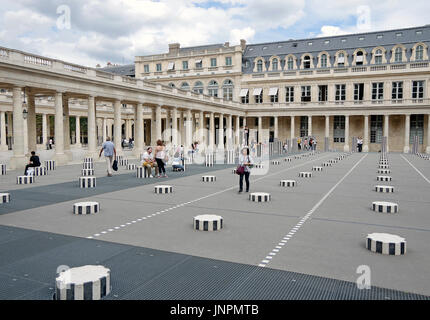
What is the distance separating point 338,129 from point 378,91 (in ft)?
27.4

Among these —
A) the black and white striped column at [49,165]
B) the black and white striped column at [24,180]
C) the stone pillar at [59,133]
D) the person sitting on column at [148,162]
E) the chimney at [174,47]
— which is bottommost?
the black and white striped column at [24,180]

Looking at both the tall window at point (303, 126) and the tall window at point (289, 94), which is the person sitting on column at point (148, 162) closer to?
the tall window at point (289, 94)

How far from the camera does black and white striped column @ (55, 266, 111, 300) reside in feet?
15.7

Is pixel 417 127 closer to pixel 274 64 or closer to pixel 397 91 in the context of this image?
pixel 397 91

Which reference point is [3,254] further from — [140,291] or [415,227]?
[415,227]

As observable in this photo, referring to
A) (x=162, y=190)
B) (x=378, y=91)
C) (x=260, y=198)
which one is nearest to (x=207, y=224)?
(x=260, y=198)

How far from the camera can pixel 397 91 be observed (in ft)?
174

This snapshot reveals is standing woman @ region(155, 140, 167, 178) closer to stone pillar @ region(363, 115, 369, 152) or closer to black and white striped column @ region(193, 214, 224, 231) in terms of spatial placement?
black and white striped column @ region(193, 214, 224, 231)

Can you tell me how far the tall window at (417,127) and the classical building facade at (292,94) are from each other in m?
0.13

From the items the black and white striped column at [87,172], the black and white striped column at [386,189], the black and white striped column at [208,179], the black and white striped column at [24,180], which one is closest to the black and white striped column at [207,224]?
the black and white striped column at [386,189]

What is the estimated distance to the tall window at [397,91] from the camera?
52625mm

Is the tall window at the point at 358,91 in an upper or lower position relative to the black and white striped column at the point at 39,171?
upper

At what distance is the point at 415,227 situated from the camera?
29.4 feet

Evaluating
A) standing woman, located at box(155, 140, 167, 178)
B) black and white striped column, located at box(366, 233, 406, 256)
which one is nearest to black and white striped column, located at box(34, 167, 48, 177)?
standing woman, located at box(155, 140, 167, 178)
